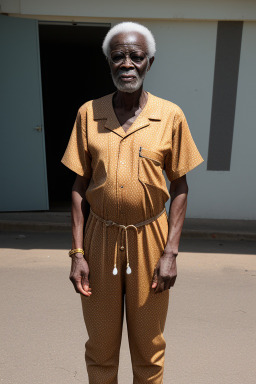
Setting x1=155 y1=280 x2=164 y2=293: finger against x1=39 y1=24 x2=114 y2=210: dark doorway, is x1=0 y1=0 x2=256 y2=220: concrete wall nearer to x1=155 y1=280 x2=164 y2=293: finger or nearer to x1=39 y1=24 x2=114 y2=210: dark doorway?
x1=39 y1=24 x2=114 y2=210: dark doorway

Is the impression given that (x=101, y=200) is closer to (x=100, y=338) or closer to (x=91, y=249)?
(x=91, y=249)

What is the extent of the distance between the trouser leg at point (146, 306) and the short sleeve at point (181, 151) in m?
0.23

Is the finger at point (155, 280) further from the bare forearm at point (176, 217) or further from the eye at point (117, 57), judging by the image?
the eye at point (117, 57)

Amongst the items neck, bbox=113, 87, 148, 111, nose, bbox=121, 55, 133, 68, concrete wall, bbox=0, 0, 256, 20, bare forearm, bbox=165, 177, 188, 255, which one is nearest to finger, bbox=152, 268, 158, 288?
bare forearm, bbox=165, 177, 188, 255

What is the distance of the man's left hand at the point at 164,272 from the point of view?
1.47m

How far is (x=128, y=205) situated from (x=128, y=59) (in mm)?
606

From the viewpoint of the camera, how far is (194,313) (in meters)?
2.74

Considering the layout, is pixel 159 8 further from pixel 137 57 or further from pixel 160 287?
pixel 160 287

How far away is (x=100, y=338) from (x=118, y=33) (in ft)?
4.42

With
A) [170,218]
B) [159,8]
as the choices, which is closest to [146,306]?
[170,218]

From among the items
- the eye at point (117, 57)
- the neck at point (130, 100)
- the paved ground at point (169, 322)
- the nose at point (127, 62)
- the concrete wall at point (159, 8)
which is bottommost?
the paved ground at point (169, 322)

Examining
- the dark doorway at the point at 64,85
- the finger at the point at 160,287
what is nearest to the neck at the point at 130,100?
the finger at the point at 160,287

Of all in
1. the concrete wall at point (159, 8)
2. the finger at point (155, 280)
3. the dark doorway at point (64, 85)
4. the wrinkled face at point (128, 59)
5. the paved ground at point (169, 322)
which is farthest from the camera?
the dark doorway at point (64, 85)

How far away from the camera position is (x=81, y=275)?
152 cm
